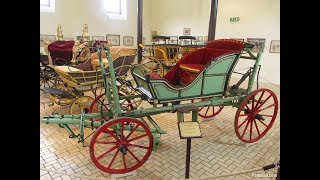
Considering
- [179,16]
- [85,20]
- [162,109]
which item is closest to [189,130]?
[162,109]

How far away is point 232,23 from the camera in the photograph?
291 inches

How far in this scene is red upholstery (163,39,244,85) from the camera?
2.97m

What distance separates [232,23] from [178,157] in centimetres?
606

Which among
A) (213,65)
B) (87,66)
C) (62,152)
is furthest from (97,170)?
(87,66)

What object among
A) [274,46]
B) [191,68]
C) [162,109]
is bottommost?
[162,109]

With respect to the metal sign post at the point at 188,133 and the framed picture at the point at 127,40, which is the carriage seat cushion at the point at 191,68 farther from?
the framed picture at the point at 127,40

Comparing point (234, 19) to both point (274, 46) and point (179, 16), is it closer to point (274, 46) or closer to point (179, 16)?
point (274, 46)

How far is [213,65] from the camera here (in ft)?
7.89

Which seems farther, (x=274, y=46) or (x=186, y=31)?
(x=186, y=31)

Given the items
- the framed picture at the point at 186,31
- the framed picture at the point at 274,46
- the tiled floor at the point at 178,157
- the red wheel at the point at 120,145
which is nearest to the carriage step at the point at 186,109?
the red wheel at the point at 120,145

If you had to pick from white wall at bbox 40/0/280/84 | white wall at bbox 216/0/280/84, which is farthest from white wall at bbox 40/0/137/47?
white wall at bbox 216/0/280/84

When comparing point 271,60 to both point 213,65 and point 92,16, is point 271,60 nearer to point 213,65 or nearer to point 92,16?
point 213,65

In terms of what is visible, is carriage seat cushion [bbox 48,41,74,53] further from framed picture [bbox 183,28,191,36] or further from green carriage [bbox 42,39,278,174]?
framed picture [bbox 183,28,191,36]

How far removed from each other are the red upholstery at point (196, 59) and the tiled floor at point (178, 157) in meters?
0.73
